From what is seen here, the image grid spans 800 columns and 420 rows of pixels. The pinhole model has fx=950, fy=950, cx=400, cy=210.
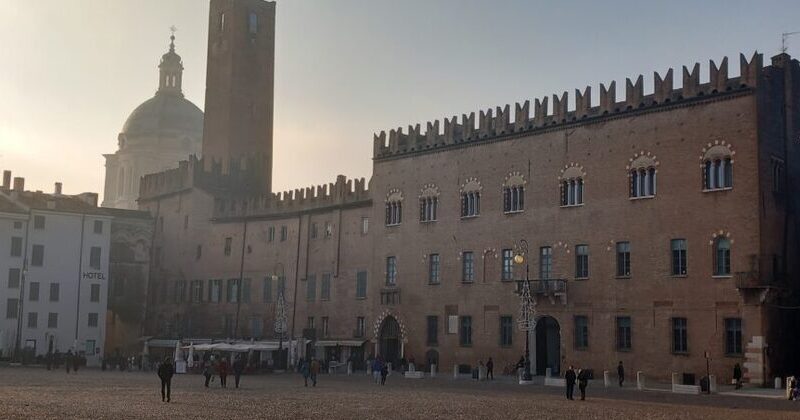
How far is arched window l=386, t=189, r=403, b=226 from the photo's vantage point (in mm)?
47000

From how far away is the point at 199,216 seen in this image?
59.9 metres

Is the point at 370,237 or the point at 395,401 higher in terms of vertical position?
the point at 370,237

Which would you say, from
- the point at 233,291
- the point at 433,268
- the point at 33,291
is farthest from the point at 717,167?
the point at 33,291

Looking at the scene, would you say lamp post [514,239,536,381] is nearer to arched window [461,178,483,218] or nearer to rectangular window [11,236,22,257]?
arched window [461,178,483,218]

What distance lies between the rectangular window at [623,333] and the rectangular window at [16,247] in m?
37.4

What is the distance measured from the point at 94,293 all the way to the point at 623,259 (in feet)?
120

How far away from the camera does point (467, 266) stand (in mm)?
43031

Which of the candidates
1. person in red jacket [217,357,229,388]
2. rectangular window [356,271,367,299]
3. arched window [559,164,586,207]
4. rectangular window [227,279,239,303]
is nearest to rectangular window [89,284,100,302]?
rectangular window [227,279,239,303]

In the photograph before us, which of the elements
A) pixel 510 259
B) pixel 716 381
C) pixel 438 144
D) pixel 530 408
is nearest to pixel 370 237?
pixel 438 144

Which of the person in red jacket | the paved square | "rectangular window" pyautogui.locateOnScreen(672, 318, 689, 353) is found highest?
"rectangular window" pyautogui.locateOnScreen(672, 318, 689, 353)

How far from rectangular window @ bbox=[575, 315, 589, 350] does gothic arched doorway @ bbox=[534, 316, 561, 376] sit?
166 centimetres

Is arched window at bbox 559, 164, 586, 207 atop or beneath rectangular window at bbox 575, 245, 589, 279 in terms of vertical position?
atop

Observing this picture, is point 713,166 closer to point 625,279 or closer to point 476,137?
point 625,279

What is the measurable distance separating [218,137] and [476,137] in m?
25.0
